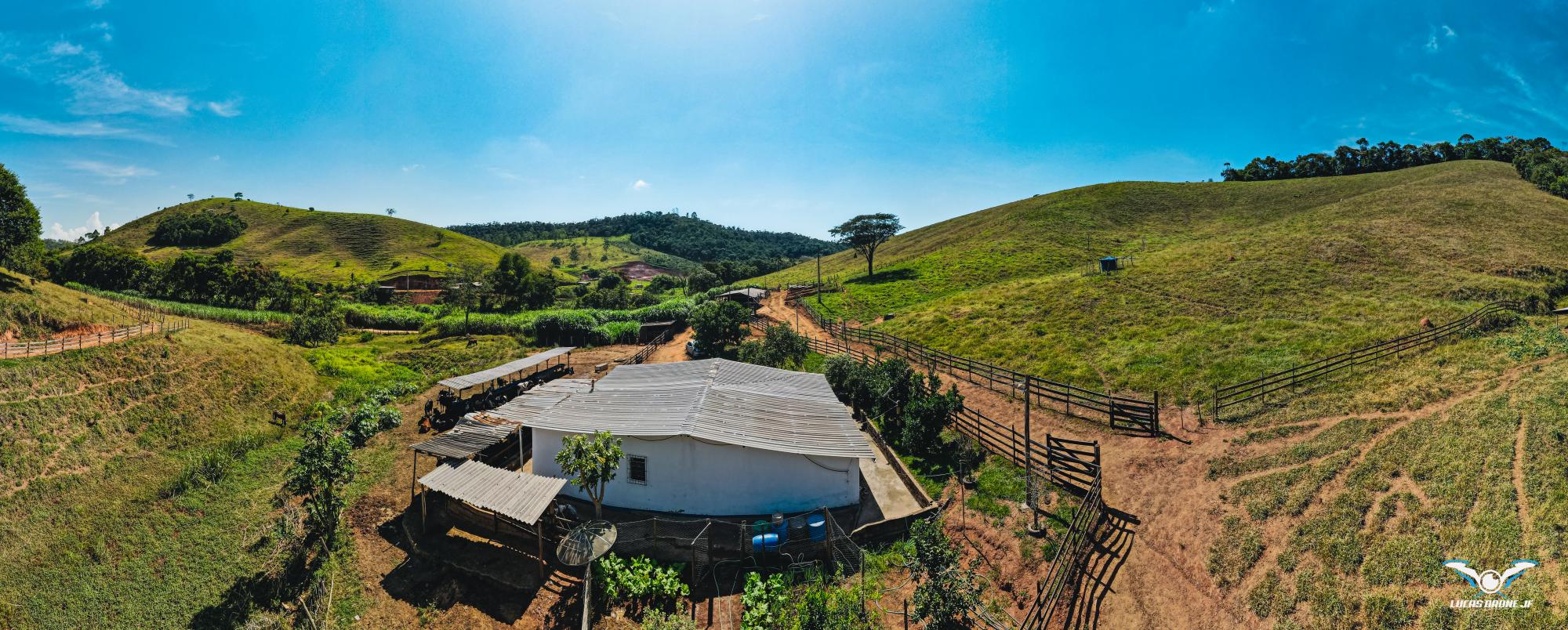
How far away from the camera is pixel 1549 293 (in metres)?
25.7

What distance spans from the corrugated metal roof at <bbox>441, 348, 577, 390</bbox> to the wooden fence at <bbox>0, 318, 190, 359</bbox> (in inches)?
508

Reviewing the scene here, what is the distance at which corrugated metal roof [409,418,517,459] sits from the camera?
52.2 feet

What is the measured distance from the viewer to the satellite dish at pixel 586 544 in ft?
40.3

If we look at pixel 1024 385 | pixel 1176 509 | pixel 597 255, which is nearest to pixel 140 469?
pixel 1024 385

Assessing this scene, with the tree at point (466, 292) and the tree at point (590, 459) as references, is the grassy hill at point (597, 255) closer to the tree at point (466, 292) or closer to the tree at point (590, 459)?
the tree at point (466, 292)

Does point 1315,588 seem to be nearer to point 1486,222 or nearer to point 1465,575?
point 1465,575

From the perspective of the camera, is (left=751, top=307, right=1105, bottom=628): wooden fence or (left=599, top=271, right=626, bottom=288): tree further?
(left=599, top=271, right=626, bottom=288): tree

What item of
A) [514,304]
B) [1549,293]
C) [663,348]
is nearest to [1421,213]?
[1549,293]

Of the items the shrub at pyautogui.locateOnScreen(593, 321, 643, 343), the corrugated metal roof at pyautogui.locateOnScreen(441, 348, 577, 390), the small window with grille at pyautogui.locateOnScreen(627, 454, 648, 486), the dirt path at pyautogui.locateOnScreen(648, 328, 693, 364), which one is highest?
the shrub at pyautogui.locateOnScreen(593, 321, 643, 343)

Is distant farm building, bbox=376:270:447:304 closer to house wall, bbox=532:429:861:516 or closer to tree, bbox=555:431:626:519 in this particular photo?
house wall, bbox=532:429:861:516

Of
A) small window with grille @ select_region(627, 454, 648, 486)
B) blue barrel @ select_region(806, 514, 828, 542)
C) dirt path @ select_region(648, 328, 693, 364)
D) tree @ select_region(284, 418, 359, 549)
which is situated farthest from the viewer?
dirt path @ select_region(648, 328, 693, 364)

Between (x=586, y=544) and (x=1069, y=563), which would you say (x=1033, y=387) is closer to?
(x=1069, y=563)

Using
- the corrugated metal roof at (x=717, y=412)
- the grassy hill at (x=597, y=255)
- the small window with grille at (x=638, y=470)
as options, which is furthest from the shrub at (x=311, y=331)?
the grassy hill at (x=597, y=255)

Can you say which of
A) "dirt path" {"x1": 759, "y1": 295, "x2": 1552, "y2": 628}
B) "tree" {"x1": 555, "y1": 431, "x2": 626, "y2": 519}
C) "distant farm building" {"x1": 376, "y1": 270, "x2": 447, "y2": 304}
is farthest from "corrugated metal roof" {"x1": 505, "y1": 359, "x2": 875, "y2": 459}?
"distant farm building" {"x1": 376, "y1": 270, "x2": 447, "y2": 304}
